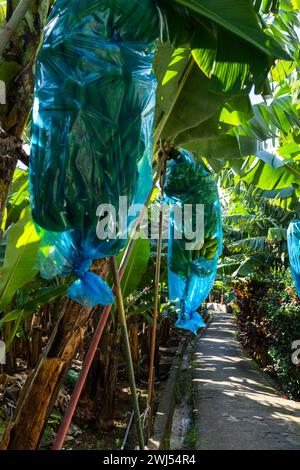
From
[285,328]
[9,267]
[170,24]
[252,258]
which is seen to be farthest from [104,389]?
[252,258]

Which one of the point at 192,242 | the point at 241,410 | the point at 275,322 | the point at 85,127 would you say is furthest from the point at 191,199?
the point at 275,322

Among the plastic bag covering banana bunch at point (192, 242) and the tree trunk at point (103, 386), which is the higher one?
the plastic bag covering banana bunch at point (192, 242)

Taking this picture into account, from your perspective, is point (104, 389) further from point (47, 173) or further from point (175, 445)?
Answer: point (47, 173)

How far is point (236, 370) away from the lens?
303 inches

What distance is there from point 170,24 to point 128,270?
2013 mm

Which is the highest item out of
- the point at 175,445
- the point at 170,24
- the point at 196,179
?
the point at 170,24

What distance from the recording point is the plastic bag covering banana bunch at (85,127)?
3.46 feet

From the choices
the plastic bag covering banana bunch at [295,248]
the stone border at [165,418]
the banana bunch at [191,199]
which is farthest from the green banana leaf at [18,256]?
the plastic bag covering banana bunch at [295,248]

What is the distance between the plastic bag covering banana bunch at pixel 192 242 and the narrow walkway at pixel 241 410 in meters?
2.09

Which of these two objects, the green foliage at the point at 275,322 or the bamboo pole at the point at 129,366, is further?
the green foliage at the point at 275,322

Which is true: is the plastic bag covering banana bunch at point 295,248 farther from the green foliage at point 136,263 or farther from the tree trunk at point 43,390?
the tree trunk at point 43,390

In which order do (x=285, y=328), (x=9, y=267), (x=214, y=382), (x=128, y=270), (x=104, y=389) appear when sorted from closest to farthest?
(x=9, y=267) < (x=128, y=270) < (x=104, y=389) < (x=285, y=328) < (x=214, y=382)

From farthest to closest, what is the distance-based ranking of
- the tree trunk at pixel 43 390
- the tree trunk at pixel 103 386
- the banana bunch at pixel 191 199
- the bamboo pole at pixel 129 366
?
1. the tree trunk at pixel 103 386
2. the banana bunch at pixel 191 199
3. the tree trunk at pixel 43 390
4. the bamboo pole at pixel 129 366

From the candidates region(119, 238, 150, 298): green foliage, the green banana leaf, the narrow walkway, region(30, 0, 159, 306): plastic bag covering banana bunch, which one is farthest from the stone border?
Result: region(30, 0, 159, 306): plastic bag covering banana bunch
